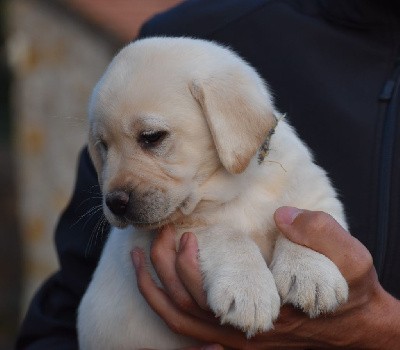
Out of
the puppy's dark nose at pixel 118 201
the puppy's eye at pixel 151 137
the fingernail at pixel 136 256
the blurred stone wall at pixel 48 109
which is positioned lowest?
the blurred stone wall at pixel 48 109

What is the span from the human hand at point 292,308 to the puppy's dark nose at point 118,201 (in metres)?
0.18

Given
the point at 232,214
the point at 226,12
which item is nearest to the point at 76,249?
the point at 232,214

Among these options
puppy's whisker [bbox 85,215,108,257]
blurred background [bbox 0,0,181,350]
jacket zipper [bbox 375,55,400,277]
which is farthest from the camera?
blurred background [bbox 0,0,181,350]

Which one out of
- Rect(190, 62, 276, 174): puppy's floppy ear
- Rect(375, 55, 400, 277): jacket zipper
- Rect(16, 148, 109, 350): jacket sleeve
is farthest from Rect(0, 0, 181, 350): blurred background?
Rect(190, 62, 276, 174): puppy's floppy ear

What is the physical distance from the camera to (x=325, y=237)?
3029 millimetres

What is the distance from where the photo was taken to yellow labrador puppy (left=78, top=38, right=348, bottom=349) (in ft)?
9.63

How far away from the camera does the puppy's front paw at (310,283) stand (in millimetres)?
2904

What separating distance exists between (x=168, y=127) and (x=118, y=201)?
0.88 ft

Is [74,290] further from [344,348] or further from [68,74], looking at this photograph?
[68,74]

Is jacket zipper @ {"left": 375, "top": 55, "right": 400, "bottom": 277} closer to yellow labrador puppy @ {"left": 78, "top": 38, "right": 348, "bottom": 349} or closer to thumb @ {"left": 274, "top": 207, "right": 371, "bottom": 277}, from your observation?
yellow labrador puppy @ {"left": 78, "top": 38, "right": 348, "bottom": 349}

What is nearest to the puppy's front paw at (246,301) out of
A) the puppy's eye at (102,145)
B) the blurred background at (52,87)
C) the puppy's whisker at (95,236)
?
the puppy's eye at (102,145)

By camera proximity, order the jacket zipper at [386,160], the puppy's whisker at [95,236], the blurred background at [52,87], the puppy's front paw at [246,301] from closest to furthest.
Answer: the puppy's front paw at [246,301], the jacket zipper at [386,160], the puppy's whisker at [95,236], the blurred background at [52,87]

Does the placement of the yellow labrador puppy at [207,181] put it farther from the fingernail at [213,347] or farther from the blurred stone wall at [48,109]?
the blurred stone wall at [48,109]

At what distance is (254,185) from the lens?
10.6ft
